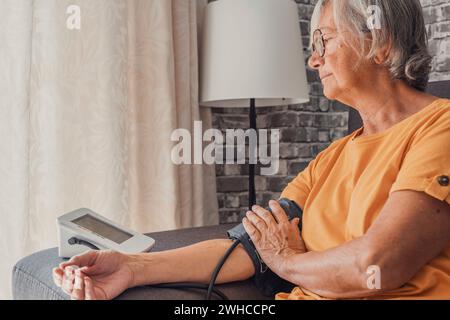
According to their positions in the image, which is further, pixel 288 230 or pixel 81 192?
pixel 81 192

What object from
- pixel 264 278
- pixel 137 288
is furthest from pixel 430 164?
pixel 137 288

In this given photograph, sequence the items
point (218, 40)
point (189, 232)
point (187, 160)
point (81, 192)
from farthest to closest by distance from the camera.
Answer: point (187, 160), point (218, 40), point (81, 192), point (189, 232)

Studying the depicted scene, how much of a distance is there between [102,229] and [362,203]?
0.50m

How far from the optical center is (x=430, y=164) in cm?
75

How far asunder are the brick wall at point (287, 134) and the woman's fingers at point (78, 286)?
1.34 m

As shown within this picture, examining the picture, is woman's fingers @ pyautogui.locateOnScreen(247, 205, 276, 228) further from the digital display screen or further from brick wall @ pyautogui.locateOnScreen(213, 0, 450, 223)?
brick wall @ pyautogui.locateOnScreen(213, 0, 450, 223)

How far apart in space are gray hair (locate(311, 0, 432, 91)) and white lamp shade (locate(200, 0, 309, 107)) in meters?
0.76

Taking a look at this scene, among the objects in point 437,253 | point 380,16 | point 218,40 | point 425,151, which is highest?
point 218,40

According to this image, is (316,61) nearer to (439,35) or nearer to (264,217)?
(264,217)

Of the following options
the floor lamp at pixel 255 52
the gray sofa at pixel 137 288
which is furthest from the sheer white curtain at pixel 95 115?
the gray sofa at pixel 137 288

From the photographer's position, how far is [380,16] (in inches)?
35.6
